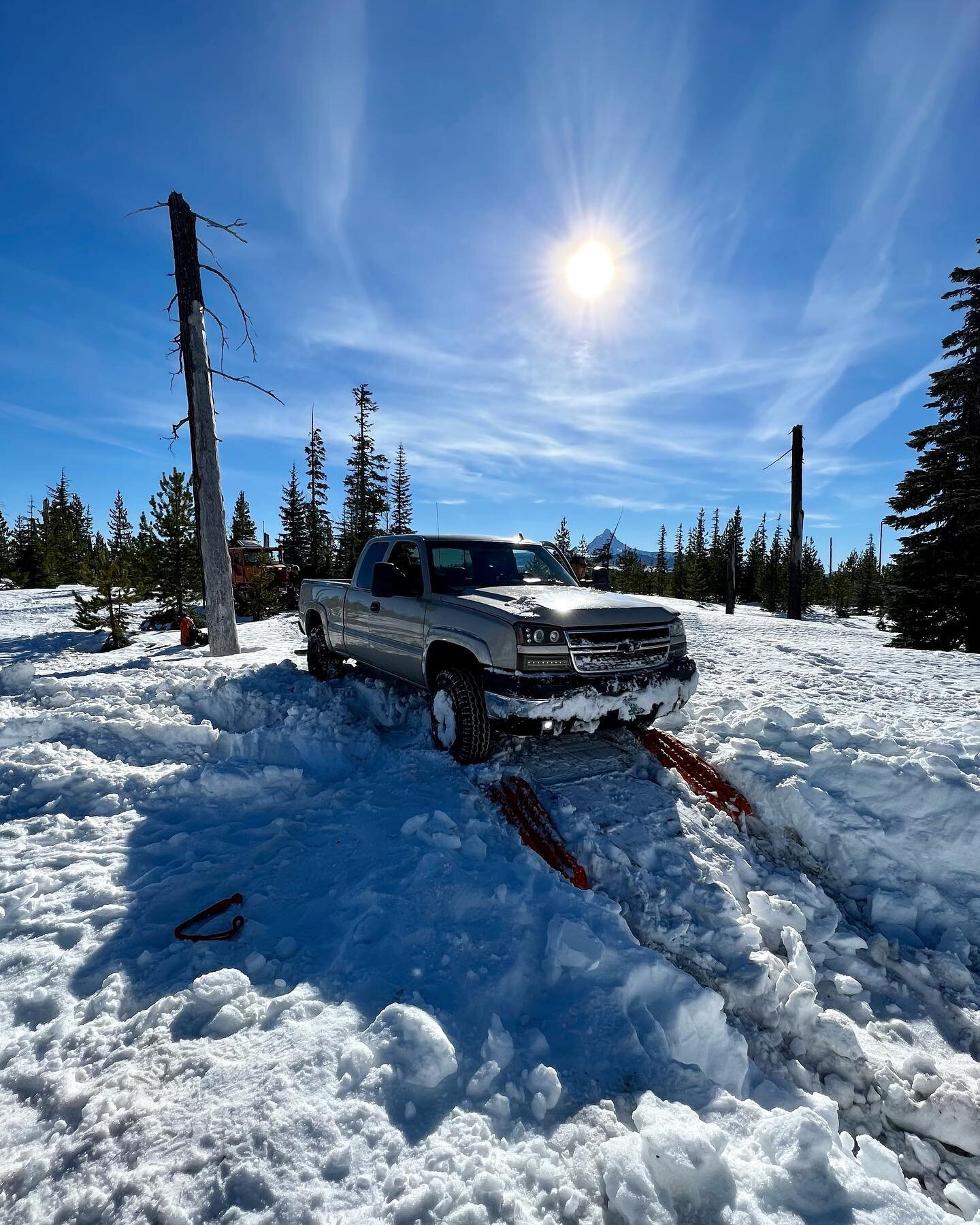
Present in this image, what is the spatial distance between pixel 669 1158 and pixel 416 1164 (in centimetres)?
81

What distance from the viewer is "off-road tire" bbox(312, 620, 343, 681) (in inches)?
302

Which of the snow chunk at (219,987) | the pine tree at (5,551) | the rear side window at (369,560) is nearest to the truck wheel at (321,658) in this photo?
the rear side window at (369,560)

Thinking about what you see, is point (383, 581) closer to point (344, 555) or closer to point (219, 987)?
point (219, 987)

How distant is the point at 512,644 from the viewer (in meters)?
4.25

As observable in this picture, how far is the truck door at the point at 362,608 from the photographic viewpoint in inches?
251

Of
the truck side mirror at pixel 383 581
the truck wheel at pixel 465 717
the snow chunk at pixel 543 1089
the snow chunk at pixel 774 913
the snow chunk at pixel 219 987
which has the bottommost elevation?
the snow chunk at pixel 774 913

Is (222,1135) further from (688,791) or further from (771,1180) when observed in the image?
(688,791)

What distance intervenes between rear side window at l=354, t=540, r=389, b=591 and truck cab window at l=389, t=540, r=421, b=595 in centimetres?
28

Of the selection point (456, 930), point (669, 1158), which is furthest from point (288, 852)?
point (669, 1158)

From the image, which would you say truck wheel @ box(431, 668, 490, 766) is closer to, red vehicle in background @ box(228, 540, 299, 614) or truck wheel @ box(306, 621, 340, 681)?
truck wheel @ box(306, 621, 340, 681)

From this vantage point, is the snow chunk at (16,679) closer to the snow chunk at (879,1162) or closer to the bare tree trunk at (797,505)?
the snow chunk at (879,1162)

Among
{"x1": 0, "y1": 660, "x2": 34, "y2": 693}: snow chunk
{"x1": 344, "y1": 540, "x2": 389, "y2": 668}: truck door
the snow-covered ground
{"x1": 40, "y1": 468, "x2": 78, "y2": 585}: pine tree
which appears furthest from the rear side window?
{"x1": 40, "y1": 468, "x2": 78, "y2": 585}: pine tree

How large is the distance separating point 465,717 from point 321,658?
12.6ft

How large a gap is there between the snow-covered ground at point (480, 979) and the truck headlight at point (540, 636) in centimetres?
113
